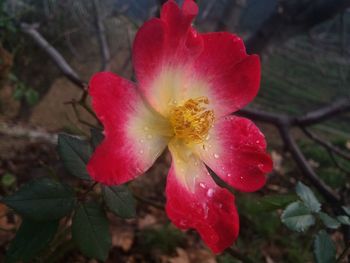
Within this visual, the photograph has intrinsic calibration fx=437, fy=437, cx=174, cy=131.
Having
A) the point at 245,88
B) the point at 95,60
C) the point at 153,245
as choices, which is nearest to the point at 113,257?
the point at 153,245

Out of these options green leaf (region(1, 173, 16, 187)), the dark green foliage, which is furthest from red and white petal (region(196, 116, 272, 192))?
green leaf (region(1, 173, 16, 187))

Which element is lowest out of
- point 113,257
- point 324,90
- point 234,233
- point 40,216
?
point 324,90

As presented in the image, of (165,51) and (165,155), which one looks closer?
(165,51)

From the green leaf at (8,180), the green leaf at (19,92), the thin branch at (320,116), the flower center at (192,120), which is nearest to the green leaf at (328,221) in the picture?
the flower center at (192,120)

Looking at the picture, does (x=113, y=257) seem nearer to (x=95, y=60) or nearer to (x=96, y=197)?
(x=96, y=197)

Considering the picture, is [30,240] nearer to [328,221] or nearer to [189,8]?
[189,8]

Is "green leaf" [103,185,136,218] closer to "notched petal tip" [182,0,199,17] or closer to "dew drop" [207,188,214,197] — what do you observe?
"dew drop" [207,188,214,197]

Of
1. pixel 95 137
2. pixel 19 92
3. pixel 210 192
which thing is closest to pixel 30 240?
pixel 95 137
